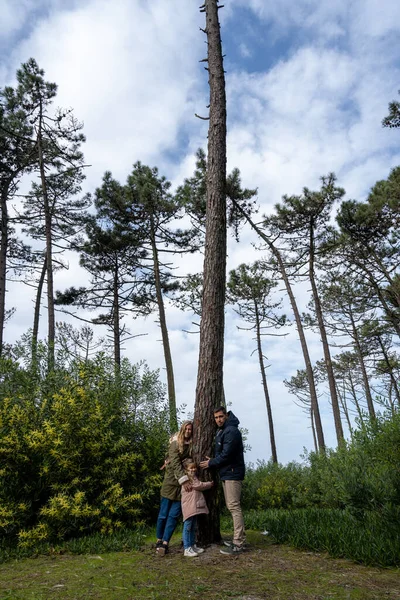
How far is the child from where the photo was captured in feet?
18.4

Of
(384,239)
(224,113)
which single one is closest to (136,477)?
(224,113)

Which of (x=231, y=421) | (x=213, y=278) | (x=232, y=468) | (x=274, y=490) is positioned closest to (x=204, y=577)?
(x=232, y=468)

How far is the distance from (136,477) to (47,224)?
35.6 ft

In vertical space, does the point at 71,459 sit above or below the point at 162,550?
above

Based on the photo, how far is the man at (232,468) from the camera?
5719mm

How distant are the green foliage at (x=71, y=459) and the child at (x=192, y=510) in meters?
2.16

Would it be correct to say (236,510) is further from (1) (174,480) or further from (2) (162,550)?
(2) (162,550)

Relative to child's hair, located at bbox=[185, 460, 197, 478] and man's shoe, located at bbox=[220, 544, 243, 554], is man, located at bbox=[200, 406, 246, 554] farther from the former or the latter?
child's hair, located at bbox=[185, 460, 197, 478]

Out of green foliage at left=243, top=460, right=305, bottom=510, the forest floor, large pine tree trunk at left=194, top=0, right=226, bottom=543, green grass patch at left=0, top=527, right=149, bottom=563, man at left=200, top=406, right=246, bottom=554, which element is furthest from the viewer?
green foliage at left=243, top=460, right=305, bottom=510

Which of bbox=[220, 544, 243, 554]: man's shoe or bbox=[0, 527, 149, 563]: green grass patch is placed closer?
bbox=[220, 544, 243, 554]: man's shoe

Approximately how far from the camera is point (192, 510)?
5656 millimetres

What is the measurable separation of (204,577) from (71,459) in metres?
3.80

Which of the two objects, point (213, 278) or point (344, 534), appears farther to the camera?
point (213, 278)

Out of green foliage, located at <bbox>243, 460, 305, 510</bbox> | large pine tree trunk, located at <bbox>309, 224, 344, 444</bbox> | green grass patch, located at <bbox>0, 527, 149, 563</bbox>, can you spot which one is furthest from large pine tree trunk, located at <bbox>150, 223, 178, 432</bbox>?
green grass patch, located at <bbox>0, 527, 149, 563</bbox>
